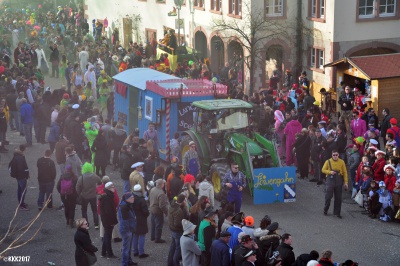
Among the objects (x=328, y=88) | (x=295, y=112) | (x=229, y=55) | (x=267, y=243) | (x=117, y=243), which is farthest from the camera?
(x=229, y=55)

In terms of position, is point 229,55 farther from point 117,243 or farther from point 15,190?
point 117,243

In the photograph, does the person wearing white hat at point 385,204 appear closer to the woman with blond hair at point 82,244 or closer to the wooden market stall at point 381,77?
the woman with blond hair at point 82,244

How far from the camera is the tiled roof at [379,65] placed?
28.5 metres

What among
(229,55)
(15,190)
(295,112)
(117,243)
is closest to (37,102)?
(15,190)

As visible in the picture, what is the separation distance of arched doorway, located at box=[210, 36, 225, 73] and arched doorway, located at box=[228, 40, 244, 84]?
89cm

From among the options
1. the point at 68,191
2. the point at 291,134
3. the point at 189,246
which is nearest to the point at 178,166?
the point at 68,191

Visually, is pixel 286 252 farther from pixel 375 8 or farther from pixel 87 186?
pixel 375 8

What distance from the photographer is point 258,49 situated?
117ft

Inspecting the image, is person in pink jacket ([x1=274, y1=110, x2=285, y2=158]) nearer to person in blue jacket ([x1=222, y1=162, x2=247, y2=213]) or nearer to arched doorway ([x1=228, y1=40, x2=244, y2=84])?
person in blue jacket ([x1=222, y1=162, x2=247, y2=213])

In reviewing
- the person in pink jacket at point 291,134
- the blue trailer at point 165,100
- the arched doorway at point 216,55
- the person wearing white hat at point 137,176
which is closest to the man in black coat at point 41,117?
the blue trailer at point 165,100

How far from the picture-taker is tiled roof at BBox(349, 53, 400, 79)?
93.5 feet

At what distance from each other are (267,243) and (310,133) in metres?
8.75

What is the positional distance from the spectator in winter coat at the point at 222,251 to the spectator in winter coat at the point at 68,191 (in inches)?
210

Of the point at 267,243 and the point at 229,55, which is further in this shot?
the point at 229,55
